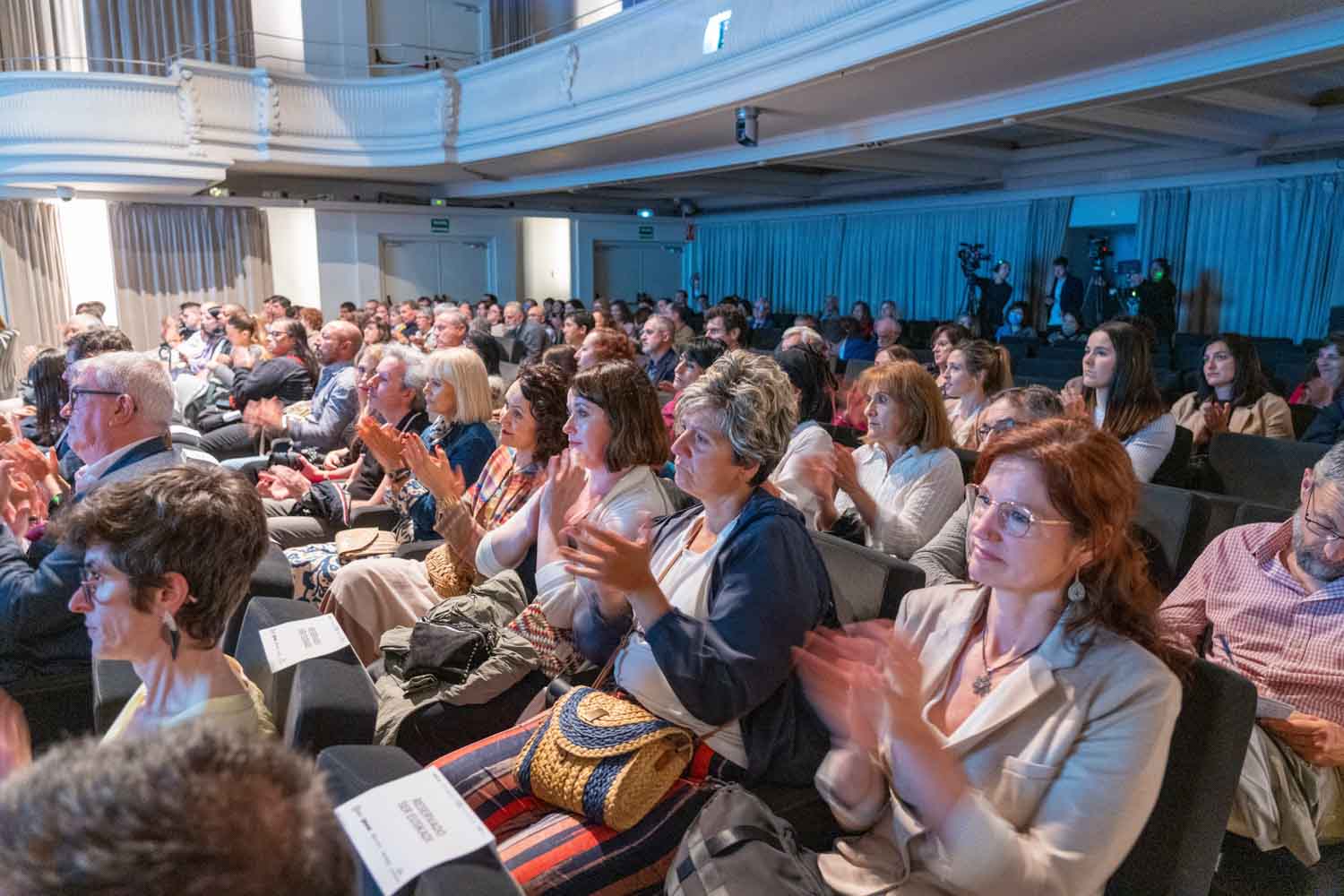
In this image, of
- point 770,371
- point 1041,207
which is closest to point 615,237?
point 1041,207

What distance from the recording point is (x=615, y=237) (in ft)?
52.1

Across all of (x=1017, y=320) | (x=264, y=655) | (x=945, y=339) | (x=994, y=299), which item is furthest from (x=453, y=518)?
(x=994, y=299)

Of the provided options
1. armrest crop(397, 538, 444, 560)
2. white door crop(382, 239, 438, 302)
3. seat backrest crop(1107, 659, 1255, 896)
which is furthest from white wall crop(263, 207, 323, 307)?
seat backrest crop(1107, 659, 1255, 896)

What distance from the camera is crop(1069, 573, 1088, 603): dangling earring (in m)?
1.32

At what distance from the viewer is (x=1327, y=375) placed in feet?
15.4

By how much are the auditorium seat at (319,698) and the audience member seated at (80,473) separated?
51cm

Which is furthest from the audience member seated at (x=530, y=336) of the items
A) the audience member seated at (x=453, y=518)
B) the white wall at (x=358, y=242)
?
the audience member seated at (x=453, y=518)

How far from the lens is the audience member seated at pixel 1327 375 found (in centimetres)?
464

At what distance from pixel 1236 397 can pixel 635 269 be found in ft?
43.1

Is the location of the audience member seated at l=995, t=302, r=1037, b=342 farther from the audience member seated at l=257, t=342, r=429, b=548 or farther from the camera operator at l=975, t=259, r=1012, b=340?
the audience member seated at l=257, t=342, r=429, b=548

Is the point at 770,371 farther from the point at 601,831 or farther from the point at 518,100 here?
the point at 518,100

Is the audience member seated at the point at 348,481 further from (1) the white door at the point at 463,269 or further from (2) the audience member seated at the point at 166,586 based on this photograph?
(1) the white door at the point at 463,269

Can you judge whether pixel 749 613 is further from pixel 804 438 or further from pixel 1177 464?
pixel 1177 464

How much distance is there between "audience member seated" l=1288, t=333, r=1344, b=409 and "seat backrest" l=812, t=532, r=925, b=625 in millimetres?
3707
